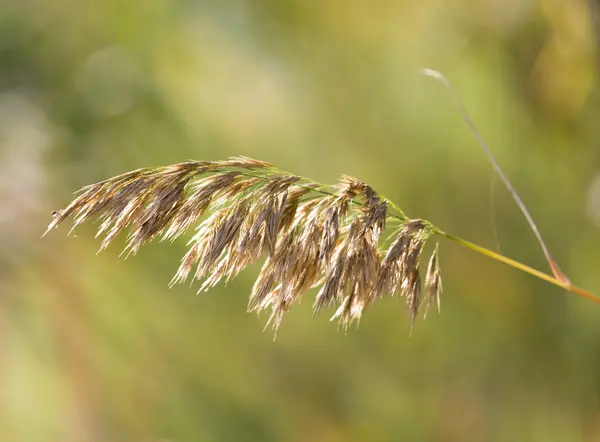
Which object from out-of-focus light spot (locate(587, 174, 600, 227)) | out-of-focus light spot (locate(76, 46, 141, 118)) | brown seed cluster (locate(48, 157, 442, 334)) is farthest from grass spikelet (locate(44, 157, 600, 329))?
out-of-focus light spot (locate(76, 46, 141, 118))

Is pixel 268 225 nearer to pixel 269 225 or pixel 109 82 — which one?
pixel 269 225

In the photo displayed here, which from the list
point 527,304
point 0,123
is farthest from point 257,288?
point 0,123

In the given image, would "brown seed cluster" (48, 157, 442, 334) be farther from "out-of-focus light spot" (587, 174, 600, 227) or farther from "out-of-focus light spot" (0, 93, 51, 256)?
"out-of-focus light spot" (0, 93, 51, 256)

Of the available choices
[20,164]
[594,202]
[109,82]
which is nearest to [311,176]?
[109,82]

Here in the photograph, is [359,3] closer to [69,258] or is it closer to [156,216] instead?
[69,258]

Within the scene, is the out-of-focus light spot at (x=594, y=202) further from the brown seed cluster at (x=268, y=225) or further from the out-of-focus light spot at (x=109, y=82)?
the out-of-focus light spot at (x=109, y=82)

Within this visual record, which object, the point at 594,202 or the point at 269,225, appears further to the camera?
the point at 594,202
